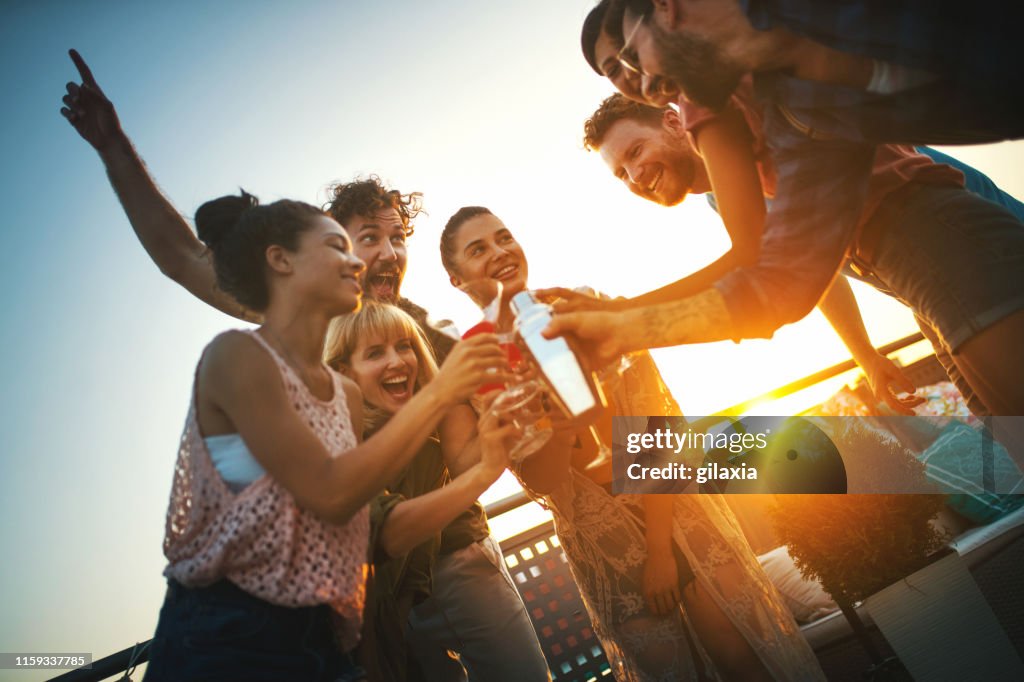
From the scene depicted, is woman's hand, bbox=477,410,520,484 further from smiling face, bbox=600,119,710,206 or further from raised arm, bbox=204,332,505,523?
smiling face, bbox=600,119,710,206

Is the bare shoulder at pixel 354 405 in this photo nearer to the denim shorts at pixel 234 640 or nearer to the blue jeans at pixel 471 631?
the denim shorts at pixel 234 640

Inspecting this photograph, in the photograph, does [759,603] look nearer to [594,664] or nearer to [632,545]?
[632,545]

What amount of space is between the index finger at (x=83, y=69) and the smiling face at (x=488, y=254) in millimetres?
1618

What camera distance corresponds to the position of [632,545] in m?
1.94

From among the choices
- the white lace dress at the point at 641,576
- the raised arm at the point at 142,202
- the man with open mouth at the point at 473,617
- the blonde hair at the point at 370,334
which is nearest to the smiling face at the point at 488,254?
the man with open mouth at the point at 473,617

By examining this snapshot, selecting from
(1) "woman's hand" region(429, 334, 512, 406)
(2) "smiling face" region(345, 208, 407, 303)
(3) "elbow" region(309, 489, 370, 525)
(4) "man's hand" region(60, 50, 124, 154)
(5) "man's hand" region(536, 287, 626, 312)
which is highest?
(4) "man's hand" region(60, 50, 124, 154)

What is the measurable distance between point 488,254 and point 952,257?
161cm

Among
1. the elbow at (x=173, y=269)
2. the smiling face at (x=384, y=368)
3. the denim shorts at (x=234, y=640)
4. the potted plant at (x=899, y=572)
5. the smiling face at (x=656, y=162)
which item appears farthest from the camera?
the smiling face at (x=656, y=162)

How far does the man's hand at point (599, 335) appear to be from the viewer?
1.27 m

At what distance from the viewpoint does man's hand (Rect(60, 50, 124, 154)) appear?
6.84 feet

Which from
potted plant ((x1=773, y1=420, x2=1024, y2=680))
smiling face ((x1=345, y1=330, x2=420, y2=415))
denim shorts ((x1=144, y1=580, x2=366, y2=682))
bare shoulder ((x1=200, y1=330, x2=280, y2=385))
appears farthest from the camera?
smiling face ((x1=345, y1=330, x2=420, y2=415))

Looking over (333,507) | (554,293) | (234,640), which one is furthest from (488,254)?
(234,640)

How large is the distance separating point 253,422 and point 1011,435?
2.14 meters

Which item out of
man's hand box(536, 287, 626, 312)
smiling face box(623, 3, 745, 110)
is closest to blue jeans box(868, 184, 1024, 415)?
smiling face box(623, 3, 745, 110)
